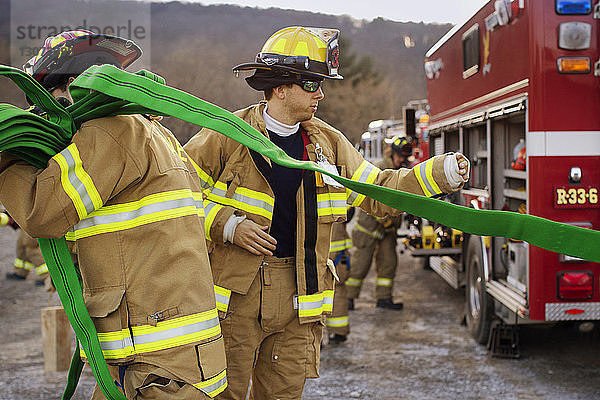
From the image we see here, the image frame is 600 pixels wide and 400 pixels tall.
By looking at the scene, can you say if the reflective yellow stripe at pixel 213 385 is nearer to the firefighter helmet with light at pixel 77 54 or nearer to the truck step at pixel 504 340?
the firefighter helmet with light at pixel 77 54

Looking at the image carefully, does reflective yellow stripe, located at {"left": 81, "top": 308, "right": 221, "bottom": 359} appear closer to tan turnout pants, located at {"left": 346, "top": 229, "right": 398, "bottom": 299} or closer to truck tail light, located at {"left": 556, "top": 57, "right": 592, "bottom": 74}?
truck tail light, located at {"left": 556, "top": 57, "right": 592, "bottom": 74}

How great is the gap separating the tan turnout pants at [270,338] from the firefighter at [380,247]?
3.92m

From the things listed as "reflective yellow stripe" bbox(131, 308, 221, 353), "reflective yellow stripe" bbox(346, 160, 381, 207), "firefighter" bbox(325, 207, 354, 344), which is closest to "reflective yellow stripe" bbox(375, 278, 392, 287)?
"firefighter" bbox(325, 207, 354, 344)

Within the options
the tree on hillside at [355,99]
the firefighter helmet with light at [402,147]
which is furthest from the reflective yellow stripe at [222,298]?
the tree on hillside at [355,99]

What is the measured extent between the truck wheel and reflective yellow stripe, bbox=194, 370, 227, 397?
3.74m

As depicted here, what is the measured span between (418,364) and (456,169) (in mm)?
2861

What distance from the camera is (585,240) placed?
1606mm

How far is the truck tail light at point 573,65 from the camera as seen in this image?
4.04 metres

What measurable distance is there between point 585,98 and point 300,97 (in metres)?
2.23

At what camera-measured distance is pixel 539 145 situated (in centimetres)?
409

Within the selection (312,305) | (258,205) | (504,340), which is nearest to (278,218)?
(258,205)

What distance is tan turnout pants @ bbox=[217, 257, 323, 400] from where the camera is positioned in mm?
2717

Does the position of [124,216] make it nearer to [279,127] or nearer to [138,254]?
[138,254]

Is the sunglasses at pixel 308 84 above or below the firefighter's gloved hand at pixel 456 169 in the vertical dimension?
above
